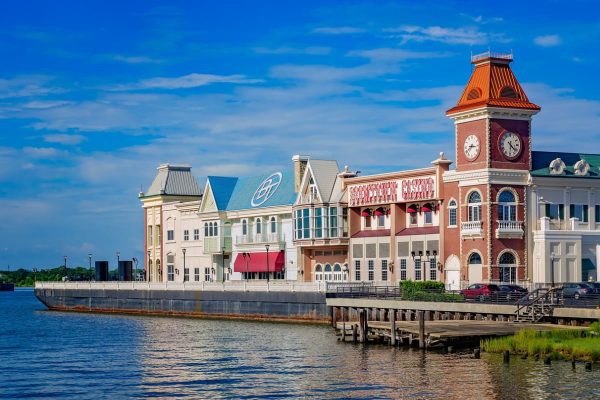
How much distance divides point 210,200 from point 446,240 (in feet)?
122

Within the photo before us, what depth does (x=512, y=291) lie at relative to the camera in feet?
229

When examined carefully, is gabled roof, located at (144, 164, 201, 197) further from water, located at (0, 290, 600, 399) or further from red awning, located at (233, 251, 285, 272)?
water, located at (0, 290, 600, 399)

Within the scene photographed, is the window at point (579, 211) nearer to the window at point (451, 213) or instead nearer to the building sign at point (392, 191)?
the window at point (451, 213)

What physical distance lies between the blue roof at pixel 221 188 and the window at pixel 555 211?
40761mm

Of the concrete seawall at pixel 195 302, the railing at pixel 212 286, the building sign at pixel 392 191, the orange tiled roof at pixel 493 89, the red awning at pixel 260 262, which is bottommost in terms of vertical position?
the concrete seawall at pixel 195 302

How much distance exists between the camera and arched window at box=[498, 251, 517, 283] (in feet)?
262

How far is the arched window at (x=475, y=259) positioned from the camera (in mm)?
80512

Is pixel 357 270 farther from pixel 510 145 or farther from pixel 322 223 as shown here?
pixel 510 145

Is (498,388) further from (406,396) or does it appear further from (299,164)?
(299,164)

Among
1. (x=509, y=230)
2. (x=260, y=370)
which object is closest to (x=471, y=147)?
(x=509, y=230)

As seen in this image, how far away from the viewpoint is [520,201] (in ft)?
265

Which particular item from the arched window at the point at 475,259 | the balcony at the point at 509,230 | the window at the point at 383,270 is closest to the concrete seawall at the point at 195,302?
the window at the point at 383,270

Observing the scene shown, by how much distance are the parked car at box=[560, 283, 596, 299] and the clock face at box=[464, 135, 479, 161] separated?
14.0 m

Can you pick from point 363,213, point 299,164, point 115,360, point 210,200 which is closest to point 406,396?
point 115,360
